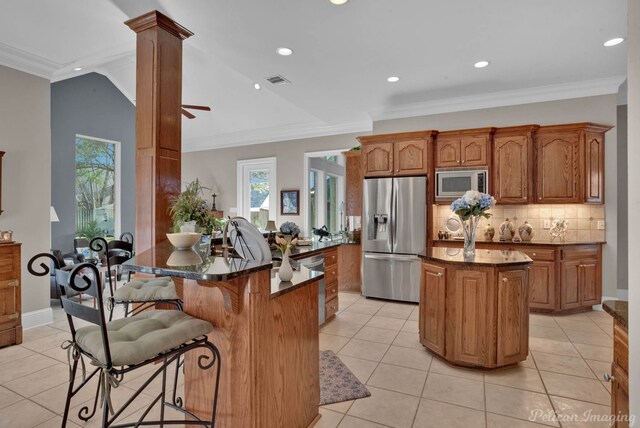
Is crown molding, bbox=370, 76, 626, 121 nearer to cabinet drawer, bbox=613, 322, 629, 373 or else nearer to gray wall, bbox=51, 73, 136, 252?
cabinet drawer, bbox=613, 322, 629, 373

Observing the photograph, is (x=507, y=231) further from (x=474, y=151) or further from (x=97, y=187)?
(x=97, y=187)

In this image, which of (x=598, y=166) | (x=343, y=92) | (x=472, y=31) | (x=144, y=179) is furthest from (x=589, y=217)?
(x=144, y=179)

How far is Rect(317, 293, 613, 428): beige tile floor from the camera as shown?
2.14 metres

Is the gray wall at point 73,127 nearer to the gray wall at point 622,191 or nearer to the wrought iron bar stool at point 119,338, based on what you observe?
the wrought iron bar stool at point 119,338

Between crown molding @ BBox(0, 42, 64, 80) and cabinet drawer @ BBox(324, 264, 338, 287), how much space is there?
12.7 ft

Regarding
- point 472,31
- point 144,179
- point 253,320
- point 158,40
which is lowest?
point 253,320

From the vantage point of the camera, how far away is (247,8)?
288 cm

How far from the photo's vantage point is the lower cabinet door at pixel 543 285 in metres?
4.23

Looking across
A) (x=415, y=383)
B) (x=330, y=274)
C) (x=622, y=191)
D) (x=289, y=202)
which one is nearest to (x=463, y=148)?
(x=622, y=191)

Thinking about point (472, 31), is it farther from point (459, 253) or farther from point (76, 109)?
point (76, 109)

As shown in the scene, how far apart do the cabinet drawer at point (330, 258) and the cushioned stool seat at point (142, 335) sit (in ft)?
8.08

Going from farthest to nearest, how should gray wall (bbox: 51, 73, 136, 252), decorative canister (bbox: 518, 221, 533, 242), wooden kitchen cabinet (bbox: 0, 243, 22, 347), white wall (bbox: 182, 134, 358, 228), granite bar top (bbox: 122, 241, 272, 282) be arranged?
1. white wall (bbox: 182, 134, 358, 228)
2. gray wall (bbox: 51, 73, 136, 252)
3. decorative canister (bbox: 518, 221, 533, 242)
4. wooden kitchen cabinet (bbox: 0, 243, 22, 347)
5. granite bar top (bbox: 122, 241, 272, 282)

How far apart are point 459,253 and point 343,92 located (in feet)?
9.28

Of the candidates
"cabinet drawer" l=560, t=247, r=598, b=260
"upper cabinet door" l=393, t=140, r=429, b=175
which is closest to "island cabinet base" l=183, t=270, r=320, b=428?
"upper cabinet door" l=393, t=140, r=429, b=175
